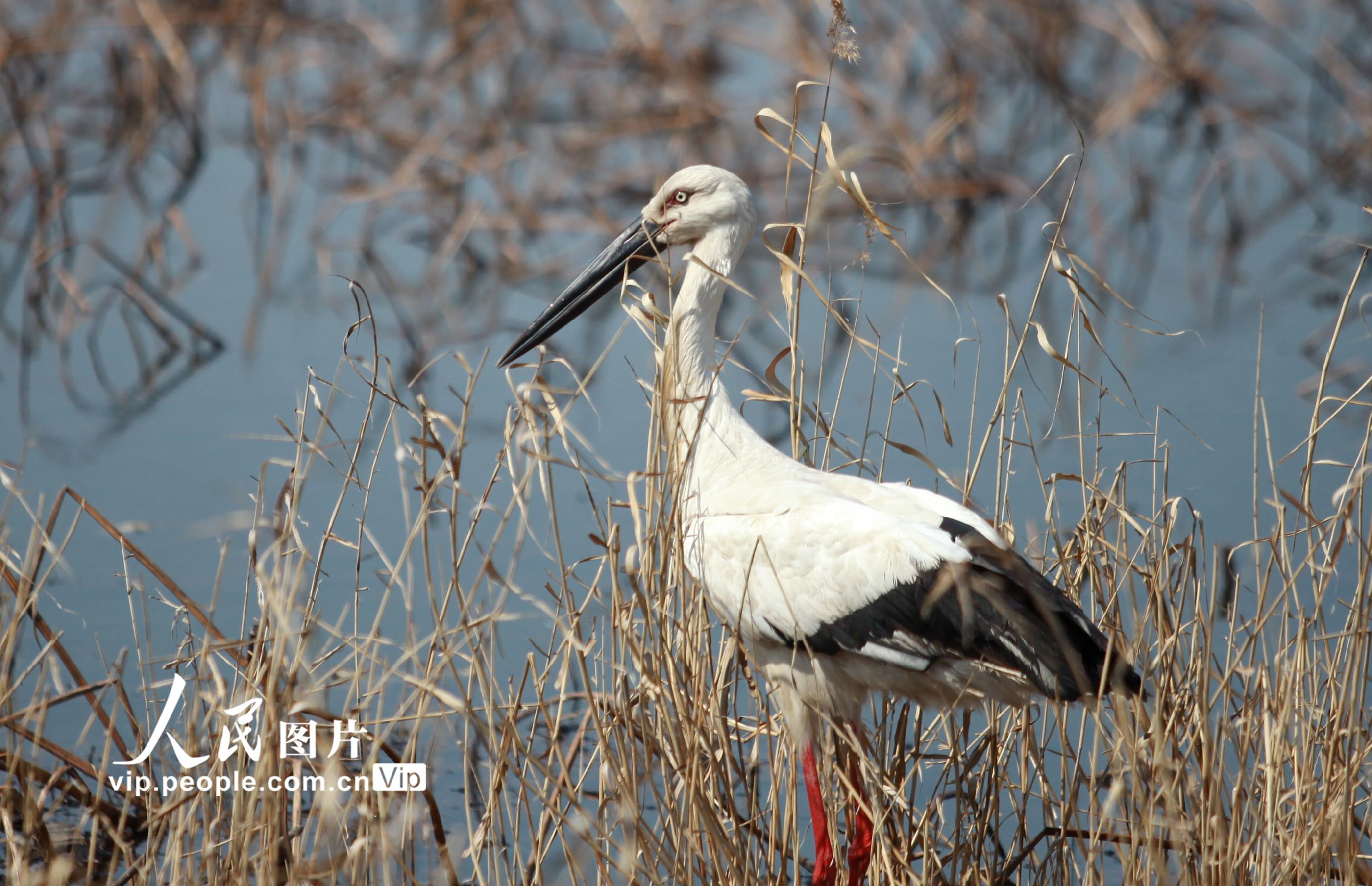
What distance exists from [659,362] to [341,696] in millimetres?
1649

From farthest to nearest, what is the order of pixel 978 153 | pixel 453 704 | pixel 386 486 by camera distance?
pixel 978 153 → pixel 386 486 → pixel 453 704

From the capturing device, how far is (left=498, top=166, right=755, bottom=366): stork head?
3621mm

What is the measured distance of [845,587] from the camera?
121 inches

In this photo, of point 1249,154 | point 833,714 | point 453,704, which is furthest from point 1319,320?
point 453,704

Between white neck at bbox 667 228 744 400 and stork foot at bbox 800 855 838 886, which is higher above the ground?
white neck at bbox 667 228 744 400

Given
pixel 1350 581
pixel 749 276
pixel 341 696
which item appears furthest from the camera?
pixel 749 276

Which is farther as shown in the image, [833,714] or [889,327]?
[889,327]

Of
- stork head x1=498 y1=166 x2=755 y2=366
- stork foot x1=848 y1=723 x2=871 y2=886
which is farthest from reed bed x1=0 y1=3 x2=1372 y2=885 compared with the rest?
stork head x1=498 y1=166 x2=755 y2=366

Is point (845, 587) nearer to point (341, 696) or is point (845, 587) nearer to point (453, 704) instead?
point (453, 704)

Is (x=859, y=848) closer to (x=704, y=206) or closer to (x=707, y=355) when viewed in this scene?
(x=707, y=355)

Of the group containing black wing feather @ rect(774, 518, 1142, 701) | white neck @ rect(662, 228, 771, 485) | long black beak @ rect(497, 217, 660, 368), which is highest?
long black beak @ rect(497, 217, 660, 368)

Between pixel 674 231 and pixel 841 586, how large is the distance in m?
1.04

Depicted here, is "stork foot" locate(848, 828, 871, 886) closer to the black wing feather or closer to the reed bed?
the reed bed

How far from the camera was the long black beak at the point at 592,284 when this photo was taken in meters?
3.76
